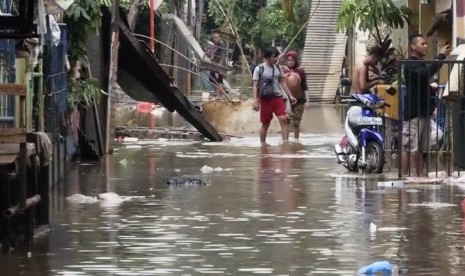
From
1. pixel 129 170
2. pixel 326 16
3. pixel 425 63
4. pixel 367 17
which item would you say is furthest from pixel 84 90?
pixel 326 16

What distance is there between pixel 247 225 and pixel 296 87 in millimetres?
12622

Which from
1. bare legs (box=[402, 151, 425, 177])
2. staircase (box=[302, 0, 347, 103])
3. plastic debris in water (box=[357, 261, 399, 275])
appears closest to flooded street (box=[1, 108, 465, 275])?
plastic debris in water (box=[357, 261, 399, 275])

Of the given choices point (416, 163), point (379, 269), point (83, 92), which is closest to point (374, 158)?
point (416, 163)

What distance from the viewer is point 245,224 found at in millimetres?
11227

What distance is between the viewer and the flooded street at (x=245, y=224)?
9.12 metres

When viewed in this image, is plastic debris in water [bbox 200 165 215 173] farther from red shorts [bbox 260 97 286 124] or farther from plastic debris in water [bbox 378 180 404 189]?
red shorts [bbox 260 97 286 124]

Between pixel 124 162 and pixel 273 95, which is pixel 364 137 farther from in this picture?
pixel 273 95

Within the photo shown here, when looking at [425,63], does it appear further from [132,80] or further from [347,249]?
[132,80]

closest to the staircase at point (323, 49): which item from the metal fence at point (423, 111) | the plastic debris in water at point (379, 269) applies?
the metal fence at point (423, 111)

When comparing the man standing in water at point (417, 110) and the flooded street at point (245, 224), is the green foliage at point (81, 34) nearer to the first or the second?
the flooded street at point (245, 224)

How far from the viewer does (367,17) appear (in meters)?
22.0

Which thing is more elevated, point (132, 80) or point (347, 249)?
point (132, 80)

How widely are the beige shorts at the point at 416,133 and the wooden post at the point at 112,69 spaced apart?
Answer: 5.64m

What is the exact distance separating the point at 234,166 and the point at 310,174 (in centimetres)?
152
